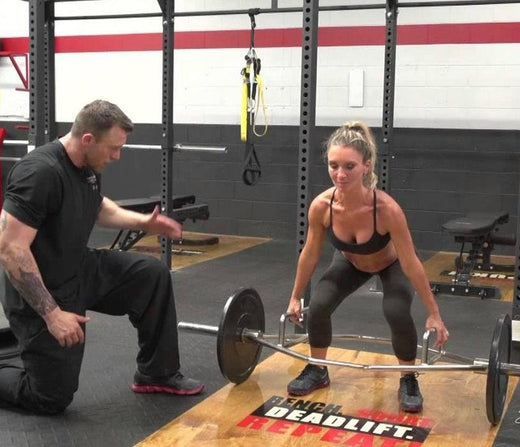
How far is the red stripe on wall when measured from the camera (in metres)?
6.23

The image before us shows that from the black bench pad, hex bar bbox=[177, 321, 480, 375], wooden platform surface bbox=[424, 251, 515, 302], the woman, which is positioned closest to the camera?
hex bar bbox=[177, 321, 480, 375]

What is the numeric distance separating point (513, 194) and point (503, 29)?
136 cm

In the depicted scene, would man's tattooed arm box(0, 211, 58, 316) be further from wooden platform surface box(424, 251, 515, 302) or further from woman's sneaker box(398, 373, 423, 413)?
wooden platform surface box(424, 251, 515, 302)

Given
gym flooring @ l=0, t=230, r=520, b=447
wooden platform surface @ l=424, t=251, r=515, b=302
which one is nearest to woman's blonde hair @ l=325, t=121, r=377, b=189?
gym flooring @ l=0, t=230, r=520, b=447

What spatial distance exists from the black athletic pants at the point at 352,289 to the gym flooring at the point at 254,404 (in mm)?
231

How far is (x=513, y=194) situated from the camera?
20.2ft

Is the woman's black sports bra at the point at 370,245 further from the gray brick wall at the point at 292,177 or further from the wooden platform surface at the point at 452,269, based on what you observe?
the gray brick wall at the point at 292,177

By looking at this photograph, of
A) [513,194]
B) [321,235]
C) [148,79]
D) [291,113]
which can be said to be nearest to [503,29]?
[513,194]

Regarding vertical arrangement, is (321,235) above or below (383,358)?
→ above

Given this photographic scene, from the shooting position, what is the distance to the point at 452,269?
5.73 m

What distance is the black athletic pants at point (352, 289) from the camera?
9.05 feet

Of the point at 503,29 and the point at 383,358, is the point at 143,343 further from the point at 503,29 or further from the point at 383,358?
the point at 503,29

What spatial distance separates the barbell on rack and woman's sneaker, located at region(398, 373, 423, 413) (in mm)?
159

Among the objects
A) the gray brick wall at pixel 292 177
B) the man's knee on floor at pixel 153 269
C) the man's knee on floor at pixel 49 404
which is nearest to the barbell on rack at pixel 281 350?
the man's knee on floor at pixel 153 269
